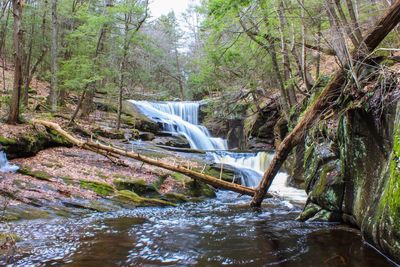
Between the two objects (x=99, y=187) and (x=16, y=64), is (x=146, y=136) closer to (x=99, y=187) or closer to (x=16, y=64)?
(x=16, y=64)

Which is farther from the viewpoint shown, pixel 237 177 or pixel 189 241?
pixel 237 177

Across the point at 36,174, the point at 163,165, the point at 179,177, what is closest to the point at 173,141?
the point at 179,177

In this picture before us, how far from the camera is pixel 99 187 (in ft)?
33.3

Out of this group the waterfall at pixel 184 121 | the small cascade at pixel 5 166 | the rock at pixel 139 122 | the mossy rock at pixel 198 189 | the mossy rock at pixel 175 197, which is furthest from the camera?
the waterfall at pixel 184 121

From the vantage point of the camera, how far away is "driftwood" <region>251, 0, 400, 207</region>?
21.7 ft

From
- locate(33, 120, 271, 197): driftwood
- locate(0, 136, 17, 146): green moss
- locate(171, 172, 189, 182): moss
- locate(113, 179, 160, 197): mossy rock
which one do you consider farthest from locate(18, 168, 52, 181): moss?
locate(171, 172, 189, 182): moss

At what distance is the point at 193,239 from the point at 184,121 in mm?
19875

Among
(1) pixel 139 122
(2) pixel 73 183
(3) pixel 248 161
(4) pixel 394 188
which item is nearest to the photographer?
(4) pixel 394 188

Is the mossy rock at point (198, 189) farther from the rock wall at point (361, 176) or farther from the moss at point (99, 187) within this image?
the rock wall at point (361, 176)

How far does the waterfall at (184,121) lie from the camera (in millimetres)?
23062

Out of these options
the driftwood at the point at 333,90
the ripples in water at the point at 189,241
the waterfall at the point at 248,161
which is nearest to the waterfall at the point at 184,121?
the waterfall at the point at 248,161

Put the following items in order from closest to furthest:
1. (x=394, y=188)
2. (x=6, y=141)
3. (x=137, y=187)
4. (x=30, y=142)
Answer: (x=394, y=188)
(x=6, y=141)
(x=137, y=187)
(x=30, y=142)

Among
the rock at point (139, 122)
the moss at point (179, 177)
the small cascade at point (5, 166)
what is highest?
the rock at point (139, 122)

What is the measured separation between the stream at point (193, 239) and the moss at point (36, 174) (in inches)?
94.6
